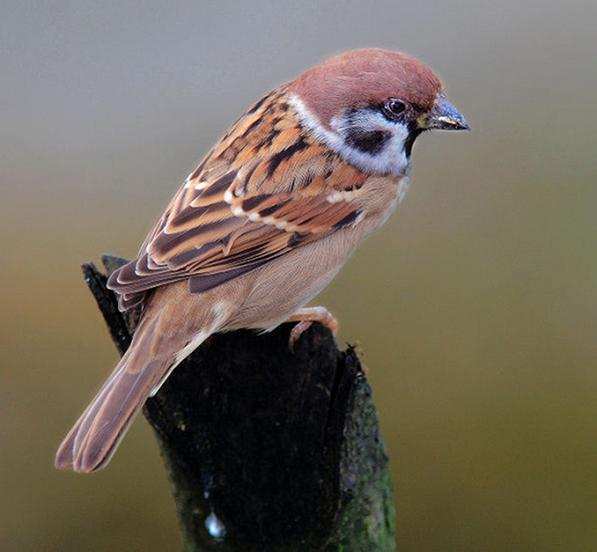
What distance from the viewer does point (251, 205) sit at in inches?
167

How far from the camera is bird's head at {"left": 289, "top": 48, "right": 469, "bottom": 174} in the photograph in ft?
14.0

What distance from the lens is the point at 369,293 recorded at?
216 inches

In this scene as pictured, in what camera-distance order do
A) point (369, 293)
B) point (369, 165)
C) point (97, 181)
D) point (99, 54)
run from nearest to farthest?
point (369, 165), point (369, 293), point (97, 181), point (99, 54)

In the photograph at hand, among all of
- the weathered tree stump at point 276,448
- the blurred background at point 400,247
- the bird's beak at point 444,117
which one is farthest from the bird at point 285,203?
the blurred background at point 400,247

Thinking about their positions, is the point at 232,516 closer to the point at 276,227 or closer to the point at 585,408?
the point at 276,227

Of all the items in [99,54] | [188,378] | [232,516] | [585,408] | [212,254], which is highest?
[99,54]

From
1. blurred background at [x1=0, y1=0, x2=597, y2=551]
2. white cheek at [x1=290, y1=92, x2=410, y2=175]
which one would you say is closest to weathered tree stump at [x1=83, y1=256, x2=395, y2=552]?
white cheek at [x1=290, y1=92, x2=410, y2=175]

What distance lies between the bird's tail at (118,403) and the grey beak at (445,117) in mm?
1050

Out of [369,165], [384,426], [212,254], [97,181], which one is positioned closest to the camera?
[212,254]

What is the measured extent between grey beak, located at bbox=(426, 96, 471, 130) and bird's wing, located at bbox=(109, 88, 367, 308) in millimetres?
281

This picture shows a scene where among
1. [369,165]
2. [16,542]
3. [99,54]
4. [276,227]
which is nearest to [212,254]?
[276,227]

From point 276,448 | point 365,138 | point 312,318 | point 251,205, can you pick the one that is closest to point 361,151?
point 365,138

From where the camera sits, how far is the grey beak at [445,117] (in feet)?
14.2

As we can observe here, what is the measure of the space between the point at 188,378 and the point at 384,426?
1358mm
